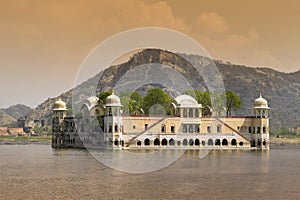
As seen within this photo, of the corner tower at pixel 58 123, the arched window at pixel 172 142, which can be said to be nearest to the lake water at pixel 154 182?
the arched window at pixel 172 142

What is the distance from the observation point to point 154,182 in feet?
125

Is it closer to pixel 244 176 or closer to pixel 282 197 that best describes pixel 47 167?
pixel 244 176

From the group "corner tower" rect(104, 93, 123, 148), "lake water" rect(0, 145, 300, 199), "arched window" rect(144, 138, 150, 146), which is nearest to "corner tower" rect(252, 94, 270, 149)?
"arched window" rect(144, 138, 150, 146)

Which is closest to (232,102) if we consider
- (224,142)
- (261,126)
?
(261,126)

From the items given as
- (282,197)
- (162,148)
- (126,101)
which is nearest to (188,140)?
(162,148)

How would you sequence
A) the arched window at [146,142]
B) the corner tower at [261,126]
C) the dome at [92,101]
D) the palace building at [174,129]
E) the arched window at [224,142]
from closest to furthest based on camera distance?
the palace building at [174,129], the arched window at [146,142], the arched window at [224,142], the corner tower at [261,126], the dome at [92,101]

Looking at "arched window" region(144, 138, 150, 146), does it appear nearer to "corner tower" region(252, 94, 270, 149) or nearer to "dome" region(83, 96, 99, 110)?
"dome" region(83, 96, 99, 110)

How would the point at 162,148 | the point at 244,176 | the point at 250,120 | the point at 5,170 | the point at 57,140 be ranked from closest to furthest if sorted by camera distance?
1. the point at 244,176
2. the point at 5,170
3. the point at 162,148
4. the point at 250,120
5. the point at 57,140

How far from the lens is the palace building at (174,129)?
8150cm

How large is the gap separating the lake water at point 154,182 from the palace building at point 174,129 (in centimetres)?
3006

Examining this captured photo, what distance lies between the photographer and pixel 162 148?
263ft

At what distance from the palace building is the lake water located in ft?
98.6

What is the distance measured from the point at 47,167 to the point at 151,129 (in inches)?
1374

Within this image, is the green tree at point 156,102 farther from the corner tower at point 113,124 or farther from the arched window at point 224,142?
the corner tower at point 113,124
